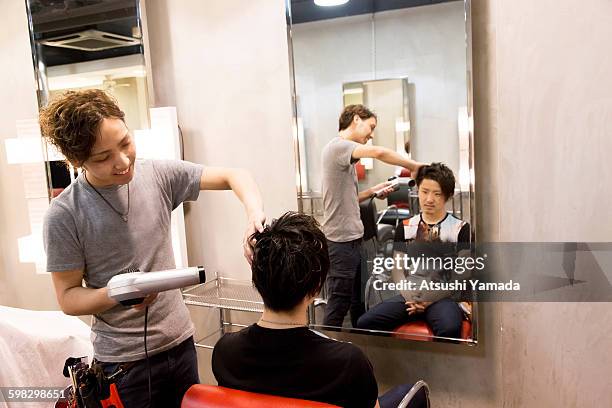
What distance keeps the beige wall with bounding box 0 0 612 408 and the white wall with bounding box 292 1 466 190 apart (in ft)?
0.27

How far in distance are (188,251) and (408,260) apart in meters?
0.95

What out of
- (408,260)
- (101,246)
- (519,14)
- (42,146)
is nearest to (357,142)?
(408,260)

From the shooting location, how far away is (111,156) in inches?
45.7

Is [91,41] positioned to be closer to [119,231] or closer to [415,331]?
[119,231]

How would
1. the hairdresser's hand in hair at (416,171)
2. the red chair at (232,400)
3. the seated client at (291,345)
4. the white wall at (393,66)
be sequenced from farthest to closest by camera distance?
the hairdresser's hand in hair at (416,171), the white wall at (393,66), the seated client at (291,345), the red chair at (232,400)

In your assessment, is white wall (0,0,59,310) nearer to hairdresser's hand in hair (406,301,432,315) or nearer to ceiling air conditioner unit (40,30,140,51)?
ceiling air conditioner unit (40,30,140,51)

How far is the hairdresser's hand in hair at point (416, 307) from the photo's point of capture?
1756 millimetres


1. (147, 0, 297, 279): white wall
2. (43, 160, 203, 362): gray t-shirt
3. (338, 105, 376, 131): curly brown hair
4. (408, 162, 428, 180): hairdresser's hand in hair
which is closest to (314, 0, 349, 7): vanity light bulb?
(147, 0, 297, 279): white wall

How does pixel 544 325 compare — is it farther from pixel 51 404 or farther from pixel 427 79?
pixel 51 404

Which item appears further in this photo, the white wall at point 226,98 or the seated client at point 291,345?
the white wall at point 226,98

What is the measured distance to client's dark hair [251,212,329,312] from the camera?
1.05 meters

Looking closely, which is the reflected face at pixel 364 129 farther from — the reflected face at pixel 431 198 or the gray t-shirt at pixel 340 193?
the reflected face at pixel 431 198

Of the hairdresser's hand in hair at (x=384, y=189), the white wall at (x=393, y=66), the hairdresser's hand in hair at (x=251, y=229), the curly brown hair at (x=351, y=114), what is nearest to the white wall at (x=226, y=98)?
the white wall at (x=393, y=66)

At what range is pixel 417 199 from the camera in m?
1.72
